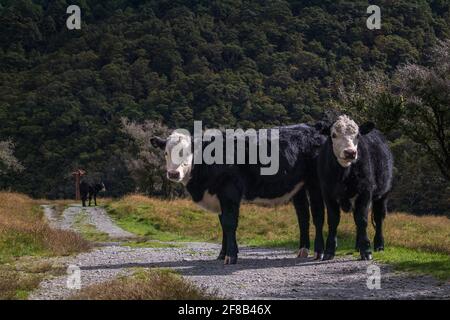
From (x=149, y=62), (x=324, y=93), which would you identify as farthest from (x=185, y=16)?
(x=324, y=93)

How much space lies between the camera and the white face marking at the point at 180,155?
45.0ft

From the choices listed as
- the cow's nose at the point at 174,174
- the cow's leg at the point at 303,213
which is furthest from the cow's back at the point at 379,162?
the cow's nose at the point at 174,174

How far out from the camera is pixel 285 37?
121688 millimetres

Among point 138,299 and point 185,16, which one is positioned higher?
point 185,16

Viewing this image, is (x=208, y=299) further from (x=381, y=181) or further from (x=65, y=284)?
(x=381, y=181)

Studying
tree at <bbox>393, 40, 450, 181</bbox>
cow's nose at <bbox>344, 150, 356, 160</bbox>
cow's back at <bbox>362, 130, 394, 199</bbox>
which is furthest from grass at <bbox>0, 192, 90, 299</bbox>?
tree at <bbox>393, 40, 450, 181</bbox>

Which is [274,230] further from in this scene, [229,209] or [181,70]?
[181,70]

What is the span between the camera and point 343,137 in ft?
45.6

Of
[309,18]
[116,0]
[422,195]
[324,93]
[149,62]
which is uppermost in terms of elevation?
[116,0]

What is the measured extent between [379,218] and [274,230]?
908cm

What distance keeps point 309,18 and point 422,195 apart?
6660 centimetres

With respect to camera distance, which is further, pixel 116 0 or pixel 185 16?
pixel 116 0

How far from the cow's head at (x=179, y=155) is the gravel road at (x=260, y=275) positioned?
204cm

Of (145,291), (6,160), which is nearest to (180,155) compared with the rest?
(145,291)
